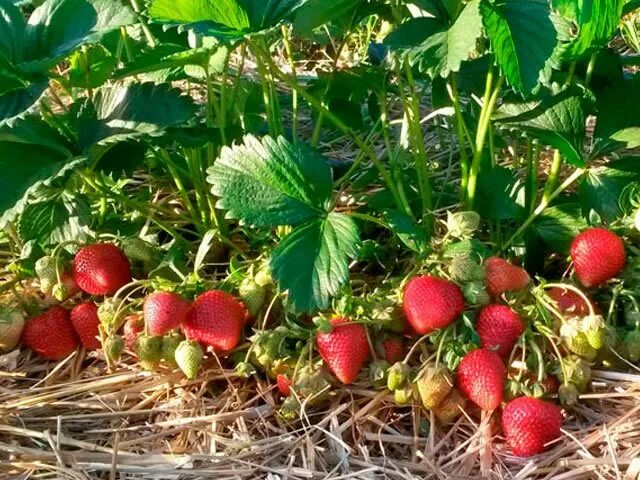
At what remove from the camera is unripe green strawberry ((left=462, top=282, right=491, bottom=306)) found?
1222 mm

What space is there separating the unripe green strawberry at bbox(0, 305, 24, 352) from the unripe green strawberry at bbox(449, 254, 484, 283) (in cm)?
64

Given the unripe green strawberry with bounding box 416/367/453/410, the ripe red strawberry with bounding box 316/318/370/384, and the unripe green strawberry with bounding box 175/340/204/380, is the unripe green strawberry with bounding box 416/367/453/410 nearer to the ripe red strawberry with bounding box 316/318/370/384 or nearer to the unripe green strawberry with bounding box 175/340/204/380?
the ripe red strawberry with bounding box 316/318/370/384

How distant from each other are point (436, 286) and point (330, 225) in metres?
0.16

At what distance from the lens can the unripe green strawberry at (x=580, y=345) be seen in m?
1.19

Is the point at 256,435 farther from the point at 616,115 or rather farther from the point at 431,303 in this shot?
the point at 616,115

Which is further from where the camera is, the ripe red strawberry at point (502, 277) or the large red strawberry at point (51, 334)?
the large red strawberry at point (51, 334)

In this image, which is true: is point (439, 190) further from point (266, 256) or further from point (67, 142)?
point (67, 142)

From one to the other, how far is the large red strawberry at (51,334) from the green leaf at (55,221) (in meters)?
0.11

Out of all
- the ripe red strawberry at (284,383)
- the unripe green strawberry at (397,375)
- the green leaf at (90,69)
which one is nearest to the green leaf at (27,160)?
the green leaf at (90,69)

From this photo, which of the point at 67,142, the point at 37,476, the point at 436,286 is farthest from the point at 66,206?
the point at 436,286

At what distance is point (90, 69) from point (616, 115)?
2.62 feet

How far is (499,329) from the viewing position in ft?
4.02

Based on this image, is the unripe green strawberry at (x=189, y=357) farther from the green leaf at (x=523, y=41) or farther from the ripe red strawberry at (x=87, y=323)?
the green leaf at (x=523, y=41)

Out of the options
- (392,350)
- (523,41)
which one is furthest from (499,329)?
(523,41)
